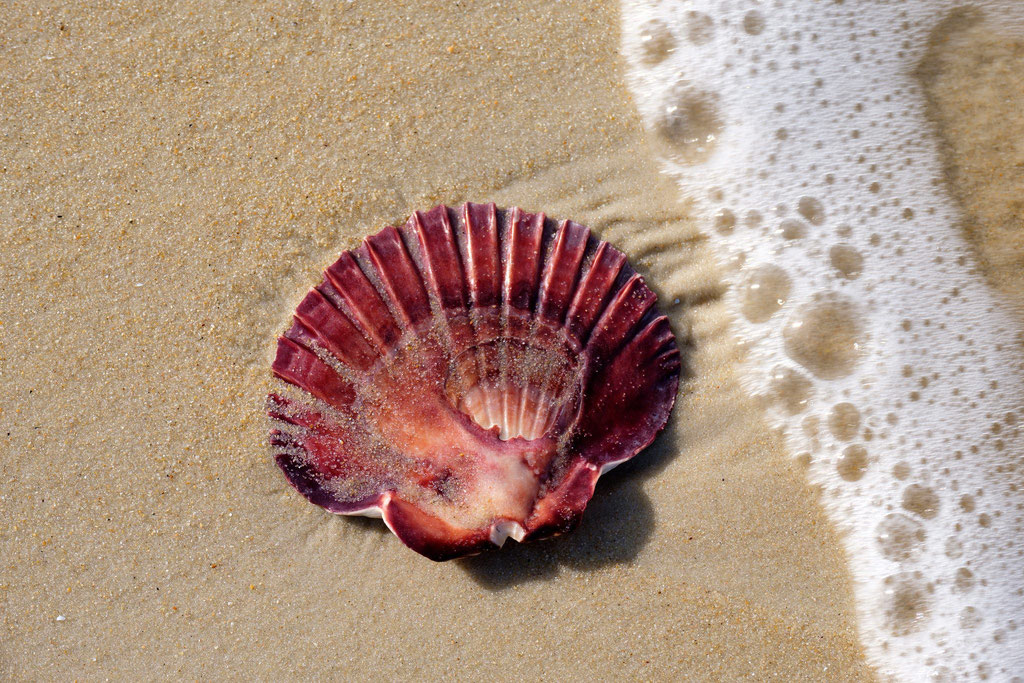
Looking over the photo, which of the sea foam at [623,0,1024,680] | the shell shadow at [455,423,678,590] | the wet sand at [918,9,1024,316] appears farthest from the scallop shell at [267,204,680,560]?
the wet sand at [918,9,1024,316]

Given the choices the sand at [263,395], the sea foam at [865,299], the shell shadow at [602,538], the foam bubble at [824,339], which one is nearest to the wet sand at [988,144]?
the sea foam at [865,299]

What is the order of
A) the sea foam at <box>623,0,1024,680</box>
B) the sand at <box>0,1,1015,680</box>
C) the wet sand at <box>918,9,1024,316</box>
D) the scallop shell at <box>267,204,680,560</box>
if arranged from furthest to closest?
1. the wet sand at <box>918,9,1024,316</box>
2. the sea foam at <box>623,0,1024,680</box>
3. the sand at <box>0,1,1015,680</box>
4. the scallop shell at <box>267,204,680,560</box>

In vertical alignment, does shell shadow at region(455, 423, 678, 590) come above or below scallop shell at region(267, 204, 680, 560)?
below

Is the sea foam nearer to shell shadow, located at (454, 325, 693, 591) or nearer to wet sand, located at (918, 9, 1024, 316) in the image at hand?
wet sand, located at (918, 9, 1024, 316)

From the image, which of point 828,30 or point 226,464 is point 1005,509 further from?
point 226,464

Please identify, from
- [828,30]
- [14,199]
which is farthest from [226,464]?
[828,30]

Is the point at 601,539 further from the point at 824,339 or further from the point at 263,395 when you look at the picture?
the point at 263,395
